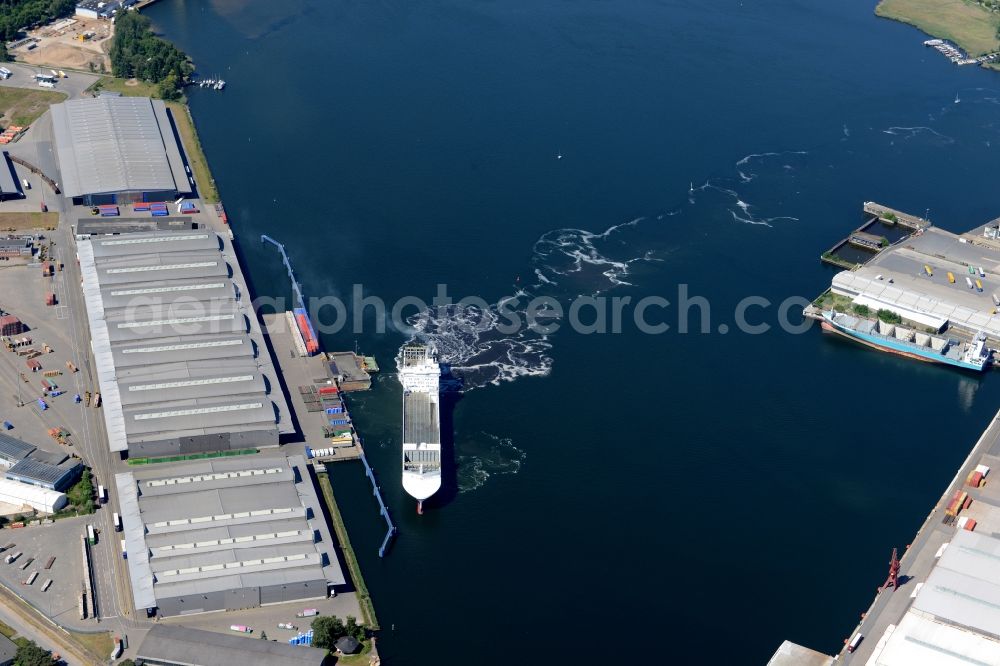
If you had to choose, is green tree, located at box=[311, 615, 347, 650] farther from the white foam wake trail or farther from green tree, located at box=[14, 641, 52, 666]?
the white foam wake trail

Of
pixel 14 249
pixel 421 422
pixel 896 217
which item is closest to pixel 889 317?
pixel 896 217

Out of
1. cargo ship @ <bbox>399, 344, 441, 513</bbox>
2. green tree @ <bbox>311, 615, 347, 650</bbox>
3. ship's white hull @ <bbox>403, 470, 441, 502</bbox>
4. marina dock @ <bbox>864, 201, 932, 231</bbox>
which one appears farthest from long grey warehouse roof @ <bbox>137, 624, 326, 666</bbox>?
marina dock @ <bbox>864, 201, 932, 231</bbox>

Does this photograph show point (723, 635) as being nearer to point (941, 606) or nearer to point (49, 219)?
point (941, 606)

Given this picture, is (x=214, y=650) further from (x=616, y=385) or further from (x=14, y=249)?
(x=14, y=249)

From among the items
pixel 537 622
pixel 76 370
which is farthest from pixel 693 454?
pixel 76 370

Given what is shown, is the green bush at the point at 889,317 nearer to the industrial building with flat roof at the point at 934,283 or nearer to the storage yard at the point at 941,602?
the industrial building with flat roof at the point at 934,283

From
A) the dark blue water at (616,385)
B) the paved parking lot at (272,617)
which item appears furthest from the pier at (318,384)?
the paved parking lot at (272,617)

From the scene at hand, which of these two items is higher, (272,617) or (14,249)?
(14,249)
